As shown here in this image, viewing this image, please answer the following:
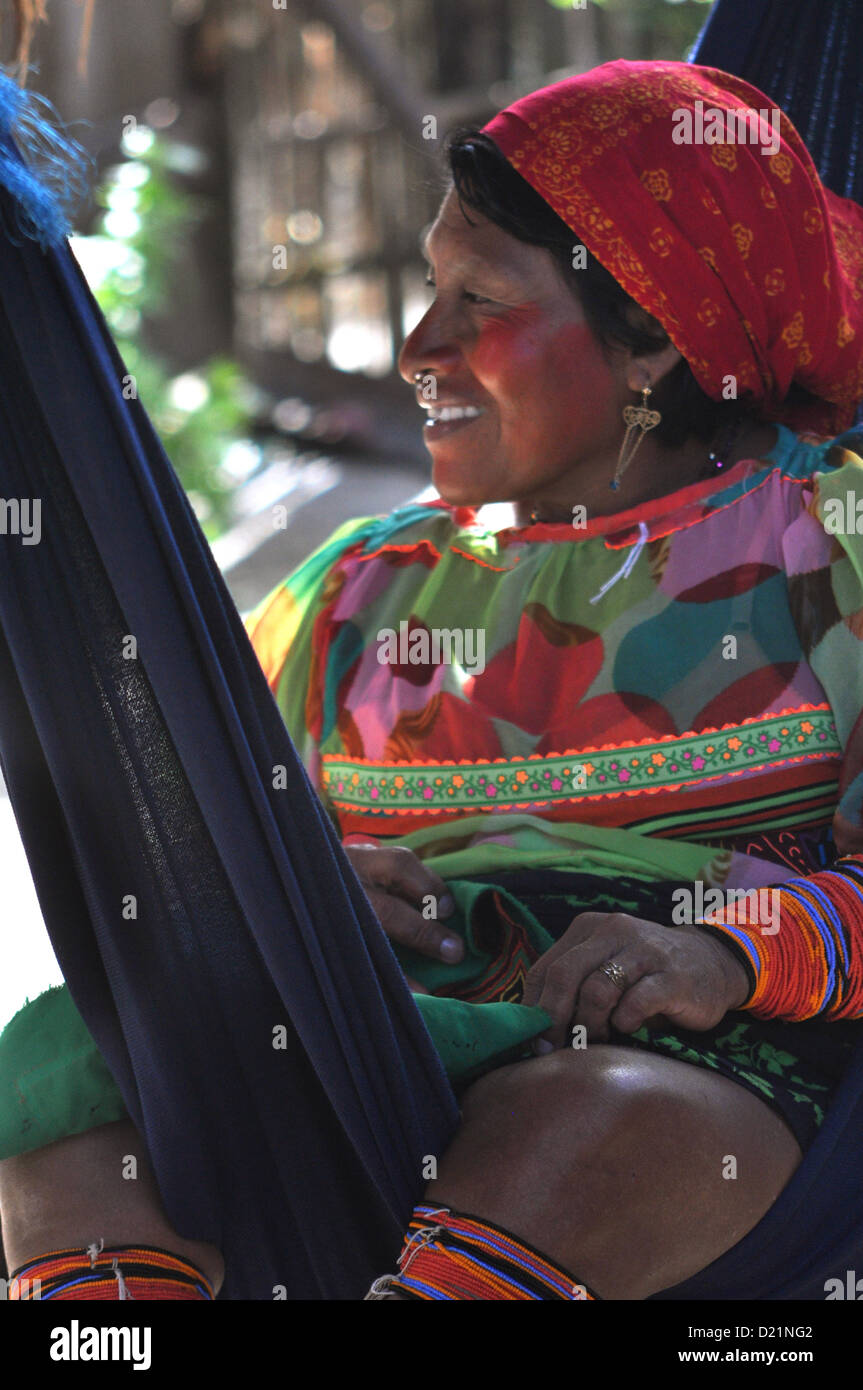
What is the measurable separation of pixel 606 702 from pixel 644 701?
0.04 meters

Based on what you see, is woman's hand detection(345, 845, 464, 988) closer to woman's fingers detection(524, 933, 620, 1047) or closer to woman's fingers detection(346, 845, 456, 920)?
woman's fingers detection(346, 845, 456, 920)

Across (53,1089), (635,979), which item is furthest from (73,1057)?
(635,979)

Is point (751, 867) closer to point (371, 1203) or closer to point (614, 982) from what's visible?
point (614, 982)

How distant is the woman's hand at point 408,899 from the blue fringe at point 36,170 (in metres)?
0.71

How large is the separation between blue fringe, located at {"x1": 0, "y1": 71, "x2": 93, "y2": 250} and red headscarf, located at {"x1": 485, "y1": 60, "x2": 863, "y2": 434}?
725mm

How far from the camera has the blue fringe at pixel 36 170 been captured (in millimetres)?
1216

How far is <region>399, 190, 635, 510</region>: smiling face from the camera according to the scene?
1.88 meters

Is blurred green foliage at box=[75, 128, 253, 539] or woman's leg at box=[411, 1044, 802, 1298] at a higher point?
blurred green foliage at box=[75, 128, 253, 539]

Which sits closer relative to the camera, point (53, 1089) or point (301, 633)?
point (53, 1089)

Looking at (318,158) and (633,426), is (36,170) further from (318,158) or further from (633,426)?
(318,158)

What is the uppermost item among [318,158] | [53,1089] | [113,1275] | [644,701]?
[318,158]

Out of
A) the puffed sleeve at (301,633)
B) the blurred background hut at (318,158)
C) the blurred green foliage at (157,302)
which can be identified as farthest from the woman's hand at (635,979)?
the blurred background hut at (318,158)

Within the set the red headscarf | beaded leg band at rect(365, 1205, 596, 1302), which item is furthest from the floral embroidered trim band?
beaded leg band at rect(365, 1205, 596, 1302)

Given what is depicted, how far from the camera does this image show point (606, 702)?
5.74 ft
